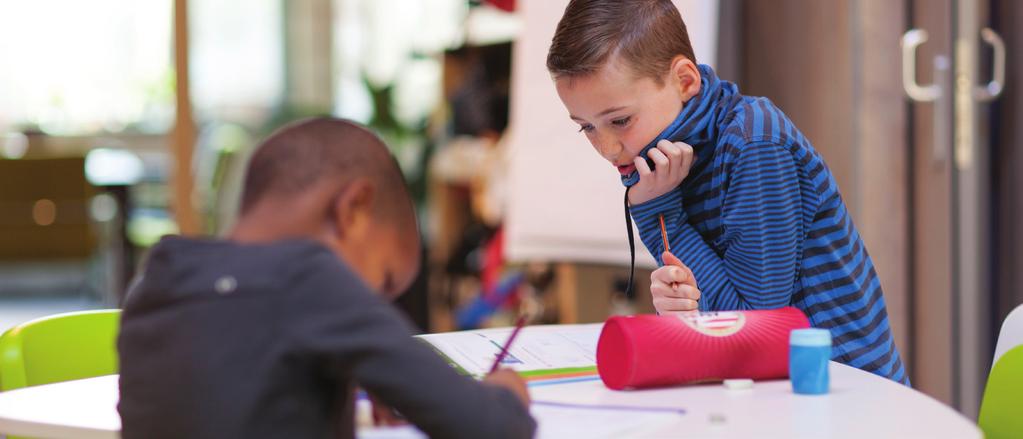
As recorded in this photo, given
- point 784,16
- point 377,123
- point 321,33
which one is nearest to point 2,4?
point 321,33

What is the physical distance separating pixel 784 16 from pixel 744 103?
142 centimetres

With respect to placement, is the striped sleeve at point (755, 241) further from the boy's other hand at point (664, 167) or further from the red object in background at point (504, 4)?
the red object in background at point (504, 4)

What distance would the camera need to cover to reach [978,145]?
2764mm

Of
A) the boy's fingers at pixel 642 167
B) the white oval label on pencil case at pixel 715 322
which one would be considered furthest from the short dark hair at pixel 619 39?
the white oval label on pencil case at pixel 715 322

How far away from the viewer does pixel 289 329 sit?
828 millimetres

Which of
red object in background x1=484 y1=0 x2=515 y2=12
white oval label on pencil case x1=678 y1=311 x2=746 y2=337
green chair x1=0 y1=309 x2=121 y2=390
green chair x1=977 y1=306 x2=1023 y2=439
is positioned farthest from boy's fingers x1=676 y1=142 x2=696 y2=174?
red object in background x1=484 y1=0 x2=515 y2=12

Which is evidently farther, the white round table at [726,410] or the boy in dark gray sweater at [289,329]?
the white round table at [726,410]

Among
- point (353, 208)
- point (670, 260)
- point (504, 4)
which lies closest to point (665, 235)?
point (670, 260)

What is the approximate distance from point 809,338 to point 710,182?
→ 317 mm

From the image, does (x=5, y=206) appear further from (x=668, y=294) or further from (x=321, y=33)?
(x=668, y=294)

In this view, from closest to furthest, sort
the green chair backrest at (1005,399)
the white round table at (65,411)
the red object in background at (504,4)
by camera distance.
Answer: the white round table at (65,411) → the green chair backrest at (1005,399) → the red object in background at (504,4)

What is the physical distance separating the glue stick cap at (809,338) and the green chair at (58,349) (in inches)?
38.2

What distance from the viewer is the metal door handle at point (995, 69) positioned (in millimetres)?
2695

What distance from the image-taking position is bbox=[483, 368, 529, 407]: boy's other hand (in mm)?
958
